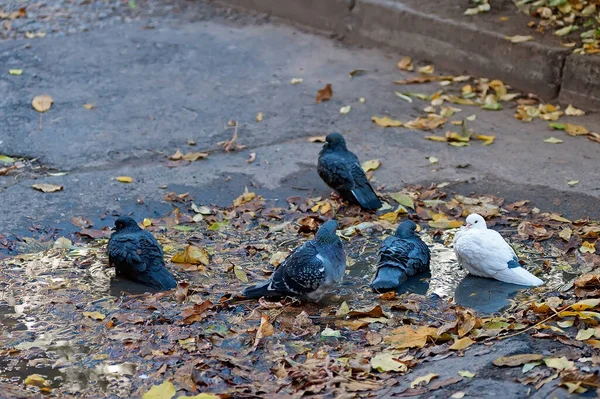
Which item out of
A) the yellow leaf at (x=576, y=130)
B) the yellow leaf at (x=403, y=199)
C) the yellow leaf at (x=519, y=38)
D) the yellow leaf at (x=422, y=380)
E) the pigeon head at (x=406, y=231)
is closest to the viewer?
the yellow leaf at (x=422, y=380)

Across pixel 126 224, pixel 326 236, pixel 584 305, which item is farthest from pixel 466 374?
pixel 126 224

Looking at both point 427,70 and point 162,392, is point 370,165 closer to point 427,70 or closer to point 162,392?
point 427,70

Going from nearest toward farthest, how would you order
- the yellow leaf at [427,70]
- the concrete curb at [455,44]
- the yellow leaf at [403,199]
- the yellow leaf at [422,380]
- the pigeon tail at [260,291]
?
the yellow leaf at [422,380] < the pigeon tail at [260,291] < the yellow leaf at [403,199] < the concrete curb at [455,44] < the yellow leaf at [427,70]

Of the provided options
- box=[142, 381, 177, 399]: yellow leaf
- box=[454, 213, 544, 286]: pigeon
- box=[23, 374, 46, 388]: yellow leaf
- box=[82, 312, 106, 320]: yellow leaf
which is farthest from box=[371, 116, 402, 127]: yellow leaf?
box=[23, 374, 46, 388]: yellow leaf

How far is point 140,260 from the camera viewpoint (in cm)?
529

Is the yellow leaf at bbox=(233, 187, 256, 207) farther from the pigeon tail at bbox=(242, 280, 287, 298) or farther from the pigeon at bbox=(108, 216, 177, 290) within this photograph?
the pigeon tail at bbox=(242, 280, 287, 298)

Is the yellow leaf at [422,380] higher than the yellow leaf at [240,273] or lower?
higher

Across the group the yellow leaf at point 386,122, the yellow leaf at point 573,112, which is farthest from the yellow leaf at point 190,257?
the yellow leaf at point 573,112

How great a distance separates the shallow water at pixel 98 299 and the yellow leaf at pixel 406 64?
371cm

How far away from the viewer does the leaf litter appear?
4164mm

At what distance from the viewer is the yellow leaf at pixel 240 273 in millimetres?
5414

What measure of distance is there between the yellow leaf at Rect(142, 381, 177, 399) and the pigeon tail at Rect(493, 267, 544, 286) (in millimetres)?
2095

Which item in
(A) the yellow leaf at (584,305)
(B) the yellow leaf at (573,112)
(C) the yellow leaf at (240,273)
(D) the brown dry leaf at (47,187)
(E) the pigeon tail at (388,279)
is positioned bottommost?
(D) the brown dry leaf at (47,187)

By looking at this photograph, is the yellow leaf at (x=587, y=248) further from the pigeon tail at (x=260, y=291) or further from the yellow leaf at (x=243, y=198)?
the yellow leaf at (x=243, y=198)
